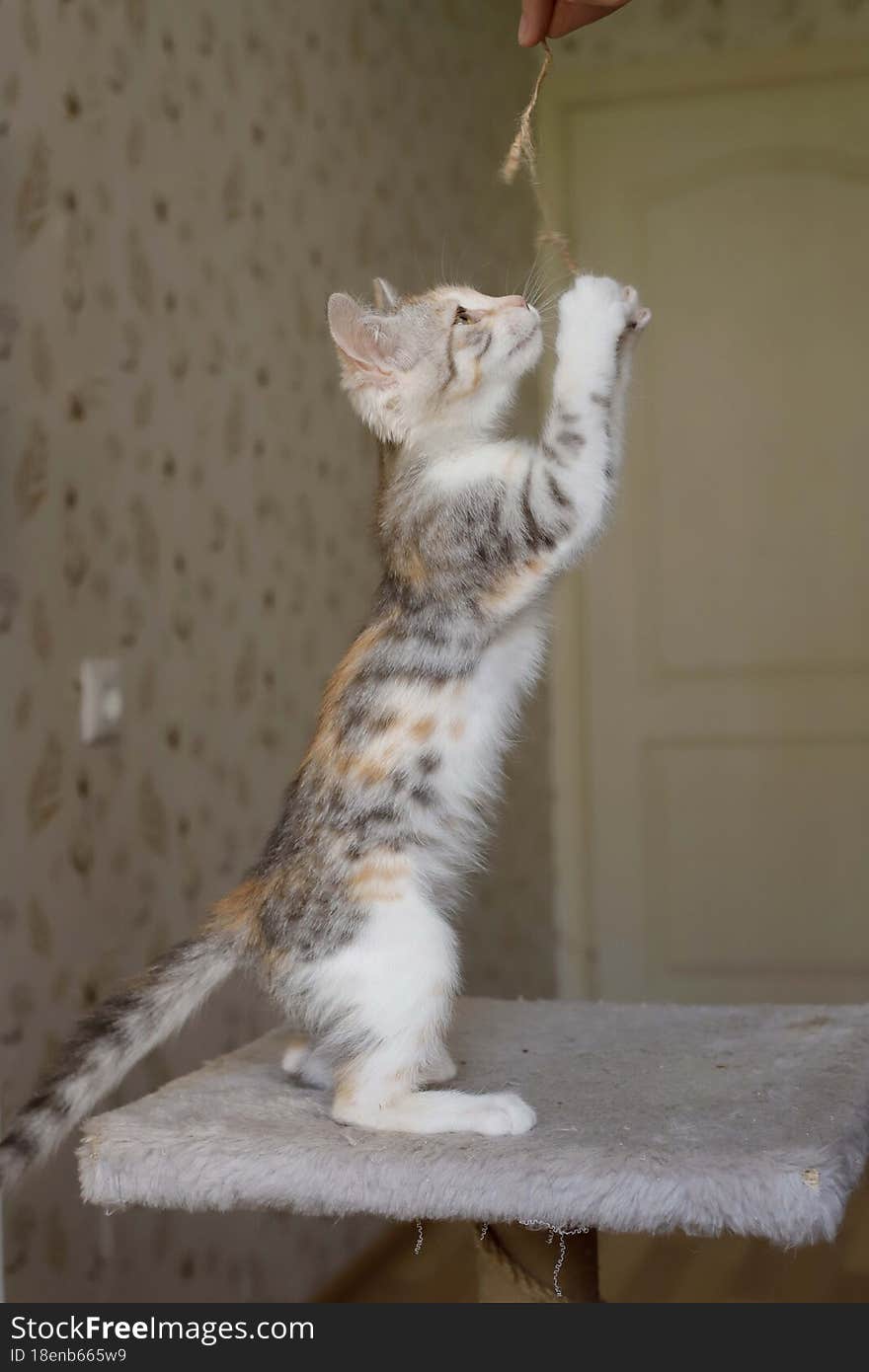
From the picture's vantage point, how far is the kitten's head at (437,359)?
1.52 metres

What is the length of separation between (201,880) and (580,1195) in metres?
1.23

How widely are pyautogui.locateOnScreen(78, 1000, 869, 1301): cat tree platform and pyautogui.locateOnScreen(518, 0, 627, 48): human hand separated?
1.02m

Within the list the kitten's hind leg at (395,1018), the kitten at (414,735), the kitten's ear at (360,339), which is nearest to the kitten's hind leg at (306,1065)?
the kitten at (414,735)

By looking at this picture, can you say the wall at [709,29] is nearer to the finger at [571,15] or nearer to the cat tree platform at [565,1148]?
the finger at [571,15]

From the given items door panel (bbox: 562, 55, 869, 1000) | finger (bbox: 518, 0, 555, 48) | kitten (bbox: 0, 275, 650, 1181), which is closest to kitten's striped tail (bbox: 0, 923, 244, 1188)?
kitten (bbox: 0, 275, 650, 1181)

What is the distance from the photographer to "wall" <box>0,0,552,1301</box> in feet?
6.20

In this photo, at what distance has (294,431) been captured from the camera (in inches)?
107

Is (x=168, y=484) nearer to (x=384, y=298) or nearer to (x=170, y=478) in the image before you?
Result: (x=170, y=478)

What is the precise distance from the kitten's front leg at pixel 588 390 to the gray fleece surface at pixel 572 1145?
54 centimetres

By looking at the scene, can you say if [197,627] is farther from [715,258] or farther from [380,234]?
[715,258]

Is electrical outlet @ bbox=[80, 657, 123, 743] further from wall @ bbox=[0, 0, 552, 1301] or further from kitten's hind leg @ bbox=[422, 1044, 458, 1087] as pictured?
kitten's hind leg @ bbox=[422, 1044, 458, 1087]

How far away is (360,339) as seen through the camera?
4.94ft

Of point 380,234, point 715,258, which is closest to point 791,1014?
point 380,234

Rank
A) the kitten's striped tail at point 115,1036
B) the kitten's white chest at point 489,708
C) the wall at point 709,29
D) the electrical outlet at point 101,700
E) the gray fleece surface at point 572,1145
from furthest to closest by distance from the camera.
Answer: the wall at point 709,29, the electrical outlet at point 101,700, the kitten's white chest at point 489,708, the kitten's striped tail at point 115,1036, the gray fleece surface at point 572,1145
